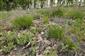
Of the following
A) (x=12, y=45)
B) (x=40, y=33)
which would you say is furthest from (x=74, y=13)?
(x=12, y=45)

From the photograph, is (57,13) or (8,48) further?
(57,13)

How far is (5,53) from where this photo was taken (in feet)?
11.2

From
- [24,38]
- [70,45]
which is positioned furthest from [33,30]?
[70,45]

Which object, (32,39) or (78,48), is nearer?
(78,48)

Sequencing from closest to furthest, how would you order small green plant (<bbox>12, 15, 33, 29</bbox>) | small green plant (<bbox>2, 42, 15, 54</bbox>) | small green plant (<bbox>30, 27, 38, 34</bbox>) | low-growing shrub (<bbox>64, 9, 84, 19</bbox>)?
1. small green plant (<bbox>2, 42, 15, 54</bbox>)
2. small green plant (<bbox>30, 27, 38, 34</bbox>)
3. small green plant (<bbox>12, 15, 33, 29</bbox>)
4. low-growing shrub (<bbox>64, 9, 84, 19</bbox>)

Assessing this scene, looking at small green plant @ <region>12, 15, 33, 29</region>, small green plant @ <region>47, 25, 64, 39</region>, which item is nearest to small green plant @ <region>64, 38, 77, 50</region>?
small green plant @ <region>47, 25, 64, 39</region>

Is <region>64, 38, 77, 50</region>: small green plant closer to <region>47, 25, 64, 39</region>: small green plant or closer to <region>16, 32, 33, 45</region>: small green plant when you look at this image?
<region>47, 25, 64, 39</region>: small green plant

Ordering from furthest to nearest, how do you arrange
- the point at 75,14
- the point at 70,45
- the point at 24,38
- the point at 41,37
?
the point at 75,14, the point at 41,37, the point at 24,38, the point at 70,45

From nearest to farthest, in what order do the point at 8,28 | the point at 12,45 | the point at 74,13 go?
the point at 12,45
the point at 8,28
the point at 74,13

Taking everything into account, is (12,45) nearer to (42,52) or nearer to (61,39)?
(42,52)

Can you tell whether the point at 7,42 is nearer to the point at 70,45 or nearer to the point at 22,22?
the point at 22,22

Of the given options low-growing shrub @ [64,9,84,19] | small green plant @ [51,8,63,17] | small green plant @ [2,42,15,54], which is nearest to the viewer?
small green plant @ [2,42,15,54]

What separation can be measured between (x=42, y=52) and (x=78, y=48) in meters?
0.68

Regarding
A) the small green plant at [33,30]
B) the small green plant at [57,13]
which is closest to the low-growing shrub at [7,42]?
the small green plant at [33,30]
